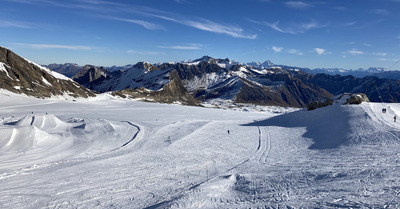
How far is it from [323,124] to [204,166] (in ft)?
73.5

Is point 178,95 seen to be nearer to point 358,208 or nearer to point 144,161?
point 144,161

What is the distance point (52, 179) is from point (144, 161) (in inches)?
262

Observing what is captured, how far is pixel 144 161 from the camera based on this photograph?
19.7 m

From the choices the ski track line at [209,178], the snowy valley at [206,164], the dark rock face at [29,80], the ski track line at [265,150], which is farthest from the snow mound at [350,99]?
the dark rock face at [29,80]

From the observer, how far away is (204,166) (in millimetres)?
18172

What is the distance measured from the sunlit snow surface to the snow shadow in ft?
0.65

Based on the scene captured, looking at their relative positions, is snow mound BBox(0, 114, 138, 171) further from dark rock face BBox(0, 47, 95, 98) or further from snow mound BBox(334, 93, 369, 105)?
dark rock face BBox(0, 47, 95, 98)

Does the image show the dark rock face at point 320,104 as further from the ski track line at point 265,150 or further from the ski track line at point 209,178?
the ski track line at point 209,178

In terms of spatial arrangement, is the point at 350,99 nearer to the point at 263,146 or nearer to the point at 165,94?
the point at 263,146

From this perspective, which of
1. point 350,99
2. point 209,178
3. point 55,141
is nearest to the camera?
point 209,178

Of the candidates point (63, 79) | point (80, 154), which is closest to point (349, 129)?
point (80, 154)

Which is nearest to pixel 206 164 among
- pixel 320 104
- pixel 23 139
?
pixel 23 139

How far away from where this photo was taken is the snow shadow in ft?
81.9

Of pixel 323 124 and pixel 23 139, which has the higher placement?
pixel 323 124
